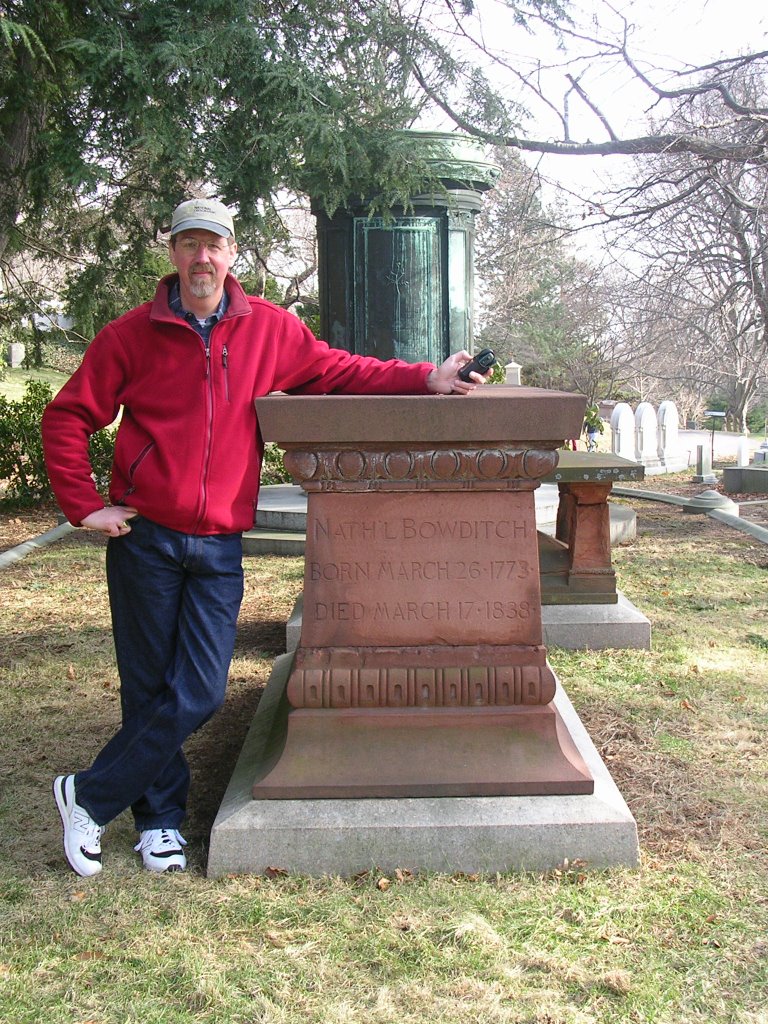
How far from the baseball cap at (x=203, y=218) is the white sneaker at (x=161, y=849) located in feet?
5.99

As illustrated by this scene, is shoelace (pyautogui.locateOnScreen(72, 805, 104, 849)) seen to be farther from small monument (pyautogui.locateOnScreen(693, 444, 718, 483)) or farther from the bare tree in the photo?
small monument (pyautogui.locateOnScreen(693, 444, 718, 483))

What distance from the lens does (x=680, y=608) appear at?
22.3 ft

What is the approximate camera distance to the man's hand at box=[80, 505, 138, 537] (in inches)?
120

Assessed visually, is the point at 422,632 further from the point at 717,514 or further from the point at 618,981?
the point at 717,514

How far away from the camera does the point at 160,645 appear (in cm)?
320

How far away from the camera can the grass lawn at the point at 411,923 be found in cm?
249

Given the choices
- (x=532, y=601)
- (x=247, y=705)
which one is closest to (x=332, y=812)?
(x=532, y=601)

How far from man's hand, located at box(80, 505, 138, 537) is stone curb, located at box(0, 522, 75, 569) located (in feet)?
A: 19.1

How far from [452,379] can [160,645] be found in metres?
1.21

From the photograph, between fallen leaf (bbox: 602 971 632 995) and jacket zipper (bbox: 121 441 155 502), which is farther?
jacket zipper (bbox: 121 441 155 502)

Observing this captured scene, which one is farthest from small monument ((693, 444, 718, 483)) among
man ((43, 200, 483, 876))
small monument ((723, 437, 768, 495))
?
man ((43, 200, 483, 876))

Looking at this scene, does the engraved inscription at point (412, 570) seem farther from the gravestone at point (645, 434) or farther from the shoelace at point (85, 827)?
the gravestone at point (645, 434)

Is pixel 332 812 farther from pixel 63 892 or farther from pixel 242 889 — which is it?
pixel 63 892

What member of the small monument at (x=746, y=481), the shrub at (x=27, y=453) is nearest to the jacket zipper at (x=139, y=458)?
the shrub at (x=27, y=453)
